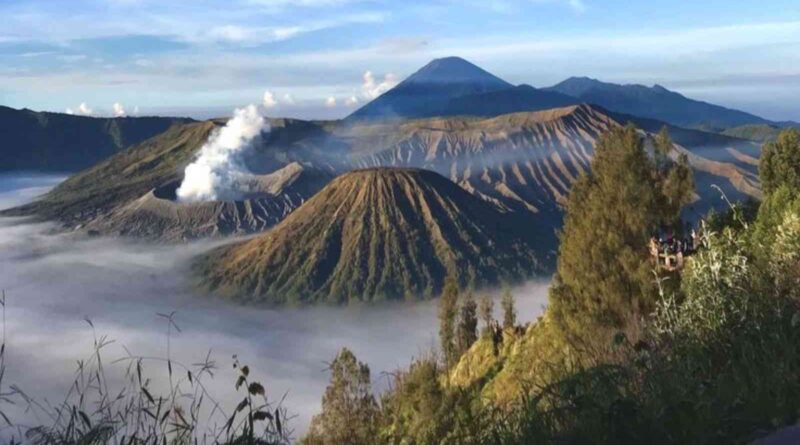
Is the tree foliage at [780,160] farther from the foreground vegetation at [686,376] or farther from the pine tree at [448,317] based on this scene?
the pine tree at [448,317]

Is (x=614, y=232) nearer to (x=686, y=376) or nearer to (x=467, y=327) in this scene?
(x=686, y=376)

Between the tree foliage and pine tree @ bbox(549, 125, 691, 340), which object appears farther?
the tree foliage

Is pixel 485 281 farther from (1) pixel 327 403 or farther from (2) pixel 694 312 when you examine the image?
(2) pixel 694 312

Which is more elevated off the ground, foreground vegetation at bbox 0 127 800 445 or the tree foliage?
foreground vegetation at bbox 0 127 800 445

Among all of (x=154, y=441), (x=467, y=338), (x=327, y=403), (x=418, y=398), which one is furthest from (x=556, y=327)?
(x=467, y=338)

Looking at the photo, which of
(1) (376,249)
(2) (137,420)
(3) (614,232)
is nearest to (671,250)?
(3) (614,232)

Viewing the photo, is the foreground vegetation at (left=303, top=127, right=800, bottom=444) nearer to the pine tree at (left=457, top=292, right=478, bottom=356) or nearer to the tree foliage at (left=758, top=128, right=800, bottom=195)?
the tree foliage at (left=758, top=128, right=800, bottom=195)

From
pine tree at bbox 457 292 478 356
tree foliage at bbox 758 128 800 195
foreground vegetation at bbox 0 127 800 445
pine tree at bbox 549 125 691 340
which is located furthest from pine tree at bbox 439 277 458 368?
foreground vegetation at bbox 0 127 800 445
